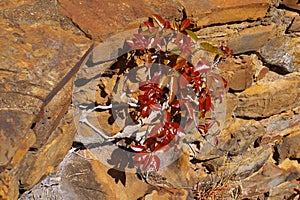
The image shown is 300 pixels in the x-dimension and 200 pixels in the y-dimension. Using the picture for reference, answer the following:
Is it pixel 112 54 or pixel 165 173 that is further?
pixel 165 173

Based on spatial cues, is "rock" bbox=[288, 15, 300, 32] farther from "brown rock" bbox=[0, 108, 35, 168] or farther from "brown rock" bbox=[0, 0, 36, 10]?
"brown rock" bbox=[0, 108, 35, 168]

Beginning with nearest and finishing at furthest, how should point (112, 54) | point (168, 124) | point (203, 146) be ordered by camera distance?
point (112, 54) → point (168, 124) → point (203, 146)

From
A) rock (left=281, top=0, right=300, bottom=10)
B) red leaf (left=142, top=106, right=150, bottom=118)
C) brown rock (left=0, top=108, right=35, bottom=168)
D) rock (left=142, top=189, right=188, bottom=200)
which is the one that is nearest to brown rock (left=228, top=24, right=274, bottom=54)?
rock (left=281, top=0, right=300, bottom=10)

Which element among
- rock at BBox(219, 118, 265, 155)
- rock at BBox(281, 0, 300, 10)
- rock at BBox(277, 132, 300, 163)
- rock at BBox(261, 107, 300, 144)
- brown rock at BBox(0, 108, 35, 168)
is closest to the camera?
brown rock at BBox(0, 108, 35, 168)

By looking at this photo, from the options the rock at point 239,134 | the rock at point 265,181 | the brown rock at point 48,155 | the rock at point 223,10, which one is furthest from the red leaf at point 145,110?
the rock at point 265,181

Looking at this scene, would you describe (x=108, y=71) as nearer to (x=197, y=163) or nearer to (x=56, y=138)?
(x=56, y=138)

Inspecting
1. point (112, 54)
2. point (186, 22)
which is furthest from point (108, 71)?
point (186, 22)

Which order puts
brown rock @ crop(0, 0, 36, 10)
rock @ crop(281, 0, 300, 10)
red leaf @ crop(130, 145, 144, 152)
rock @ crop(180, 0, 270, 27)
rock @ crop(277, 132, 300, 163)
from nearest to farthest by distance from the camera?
brown rock @ crop(0, 0, 36, 10)
rock @ crop(180, 0, 270, 27)
red leaf @ crop(130, 145, 144, 152)
rock @ crop(281, 0, 300, 10)
rock @ crop(277, 132, 300, 163)
